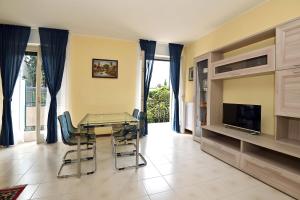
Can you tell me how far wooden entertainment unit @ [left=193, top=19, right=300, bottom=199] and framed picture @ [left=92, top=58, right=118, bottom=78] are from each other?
2568 mm

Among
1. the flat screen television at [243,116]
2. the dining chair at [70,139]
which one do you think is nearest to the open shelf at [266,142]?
the flat screen television at [243,116]

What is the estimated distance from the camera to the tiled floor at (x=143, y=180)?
6.18ft

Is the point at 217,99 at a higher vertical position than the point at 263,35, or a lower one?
lower

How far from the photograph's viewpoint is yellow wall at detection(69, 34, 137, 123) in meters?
4.07

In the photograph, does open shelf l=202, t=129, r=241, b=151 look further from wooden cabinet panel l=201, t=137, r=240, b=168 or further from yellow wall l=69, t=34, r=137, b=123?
yellow wall l=69, t=34, r=137, b=123

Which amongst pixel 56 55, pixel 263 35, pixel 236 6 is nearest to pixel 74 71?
pixel 56 55

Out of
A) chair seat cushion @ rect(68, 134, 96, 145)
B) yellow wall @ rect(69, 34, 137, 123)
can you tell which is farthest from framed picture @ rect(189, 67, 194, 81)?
chair seat cushion @ rect(68, 134, 96, 145)

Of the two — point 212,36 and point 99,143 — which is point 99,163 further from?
point 212,36

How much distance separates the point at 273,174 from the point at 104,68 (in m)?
3.88

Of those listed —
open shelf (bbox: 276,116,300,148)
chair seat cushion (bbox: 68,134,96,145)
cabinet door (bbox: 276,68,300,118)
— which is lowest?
chair seat cushion (bbox: 68,134,96,145)

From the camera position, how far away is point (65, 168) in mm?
2527

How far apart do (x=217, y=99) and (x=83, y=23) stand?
3264 mm

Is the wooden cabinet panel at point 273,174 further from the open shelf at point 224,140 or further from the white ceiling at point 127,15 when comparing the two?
the white ceiling at point 127,15

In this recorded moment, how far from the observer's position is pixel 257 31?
281cm
